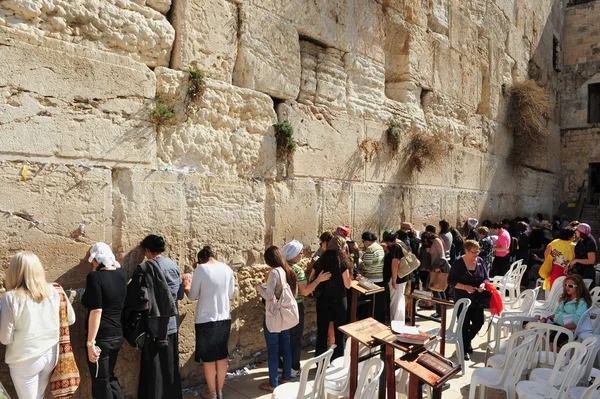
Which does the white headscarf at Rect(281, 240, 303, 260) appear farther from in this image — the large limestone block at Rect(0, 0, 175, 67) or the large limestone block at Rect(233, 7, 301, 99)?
the large limestone block at Rect(0, 0, 175, 67)

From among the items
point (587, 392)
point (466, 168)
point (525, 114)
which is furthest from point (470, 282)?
point (525, 114)

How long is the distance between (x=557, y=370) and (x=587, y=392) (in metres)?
0.45

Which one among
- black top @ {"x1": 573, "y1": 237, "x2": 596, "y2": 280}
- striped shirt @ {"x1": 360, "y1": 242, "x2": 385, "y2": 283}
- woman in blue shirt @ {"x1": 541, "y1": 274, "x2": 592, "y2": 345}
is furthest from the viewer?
black top @ {"x1": 573, "y1": 237, "x2": 596, "y2": 280}

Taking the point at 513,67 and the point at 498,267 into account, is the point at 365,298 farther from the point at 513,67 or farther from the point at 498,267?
the point at 513,67

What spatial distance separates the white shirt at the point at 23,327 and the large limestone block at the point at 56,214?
515 mm

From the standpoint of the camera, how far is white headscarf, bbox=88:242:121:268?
3.41 metres

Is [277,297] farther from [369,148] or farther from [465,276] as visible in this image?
[369,148]

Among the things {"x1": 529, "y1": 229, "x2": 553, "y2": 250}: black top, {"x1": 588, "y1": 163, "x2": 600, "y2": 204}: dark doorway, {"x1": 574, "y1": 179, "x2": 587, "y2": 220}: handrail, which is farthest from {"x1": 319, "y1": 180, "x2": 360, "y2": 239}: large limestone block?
{"x1": 588, "y1": 163, "x2": 600, "y2": 204}: dark doorway

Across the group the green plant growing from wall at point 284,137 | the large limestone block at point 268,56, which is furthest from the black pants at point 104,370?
the large limestone block at point 268,56

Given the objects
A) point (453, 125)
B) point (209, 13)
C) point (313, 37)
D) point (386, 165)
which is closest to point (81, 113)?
point (209, 13)

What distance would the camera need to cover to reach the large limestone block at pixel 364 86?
6180 millimetres

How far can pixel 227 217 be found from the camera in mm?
4613

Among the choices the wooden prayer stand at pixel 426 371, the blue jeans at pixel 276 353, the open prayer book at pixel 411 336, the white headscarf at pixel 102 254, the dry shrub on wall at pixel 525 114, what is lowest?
the blue jeans at pixel 276 353

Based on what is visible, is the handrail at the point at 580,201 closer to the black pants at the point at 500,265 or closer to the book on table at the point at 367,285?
the black pants at the point at 500,265
